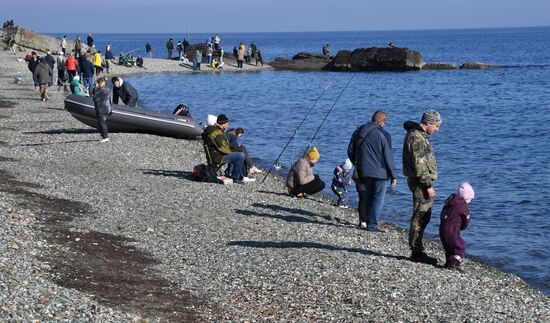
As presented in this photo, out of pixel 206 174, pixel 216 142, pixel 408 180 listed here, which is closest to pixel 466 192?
pixel 408 180

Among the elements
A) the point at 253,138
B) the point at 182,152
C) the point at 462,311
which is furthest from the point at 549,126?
the point at 462,311

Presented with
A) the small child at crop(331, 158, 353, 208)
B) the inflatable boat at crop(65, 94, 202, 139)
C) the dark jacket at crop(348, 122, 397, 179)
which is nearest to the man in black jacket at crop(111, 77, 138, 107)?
the inflatable boat at crop(65, 94, 202, 139)

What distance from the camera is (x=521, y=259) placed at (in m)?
13.7

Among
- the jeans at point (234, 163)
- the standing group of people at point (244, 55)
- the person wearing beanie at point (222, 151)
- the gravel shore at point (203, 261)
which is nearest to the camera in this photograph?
the gravel shore at point (203, 261)

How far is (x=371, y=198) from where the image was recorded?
40.3 feet

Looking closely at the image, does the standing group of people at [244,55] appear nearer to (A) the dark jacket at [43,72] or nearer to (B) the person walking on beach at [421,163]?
(A) the dark jacket at [43,72]

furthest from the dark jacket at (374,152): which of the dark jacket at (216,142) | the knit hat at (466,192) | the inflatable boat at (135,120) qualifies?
the inflatable boat at (135,120)

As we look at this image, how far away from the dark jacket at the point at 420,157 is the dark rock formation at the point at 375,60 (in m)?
57.5

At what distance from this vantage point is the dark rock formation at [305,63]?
6988 centimetres

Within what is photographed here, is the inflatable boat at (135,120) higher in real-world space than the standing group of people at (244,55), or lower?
lower

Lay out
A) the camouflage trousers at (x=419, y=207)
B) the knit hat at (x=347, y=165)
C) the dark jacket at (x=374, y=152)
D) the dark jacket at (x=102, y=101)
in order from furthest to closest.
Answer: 1. the dark jacket at (x=102, y=101)
2. the knit hat at (x=347, y=165)
3. the dark jacket at (x=374, y=152)
4. the camouflage trousers at (x=419, y=207)

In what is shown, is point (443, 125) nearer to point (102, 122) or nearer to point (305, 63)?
point (102, 122)

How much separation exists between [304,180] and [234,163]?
1.63 metres

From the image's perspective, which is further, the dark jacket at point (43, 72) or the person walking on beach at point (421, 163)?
the dark jacket at point (43, 72)
